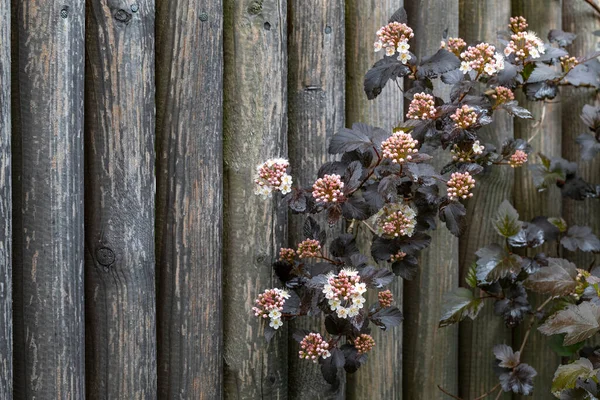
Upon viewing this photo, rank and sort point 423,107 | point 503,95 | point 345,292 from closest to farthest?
point 345,292, point 423,107, point 503,95

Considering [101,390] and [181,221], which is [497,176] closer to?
[181,221]

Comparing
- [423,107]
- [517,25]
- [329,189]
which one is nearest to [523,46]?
[517,25]

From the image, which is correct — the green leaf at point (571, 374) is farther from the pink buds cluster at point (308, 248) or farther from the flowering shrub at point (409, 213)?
the pink buds cluster at point (308, 248)

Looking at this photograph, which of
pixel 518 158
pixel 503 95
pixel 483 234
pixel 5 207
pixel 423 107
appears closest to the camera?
pixel 5 207

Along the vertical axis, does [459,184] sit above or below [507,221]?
above

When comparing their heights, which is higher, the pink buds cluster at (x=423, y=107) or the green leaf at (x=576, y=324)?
the pink buds cluster at (x=423, y=107)

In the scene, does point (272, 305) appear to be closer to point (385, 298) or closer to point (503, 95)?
point (385, 298)

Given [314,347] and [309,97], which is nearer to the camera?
[314,347]

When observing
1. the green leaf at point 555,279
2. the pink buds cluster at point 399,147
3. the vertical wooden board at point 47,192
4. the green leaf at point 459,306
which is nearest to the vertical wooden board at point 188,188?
the vertical wooden board at point 47,192
